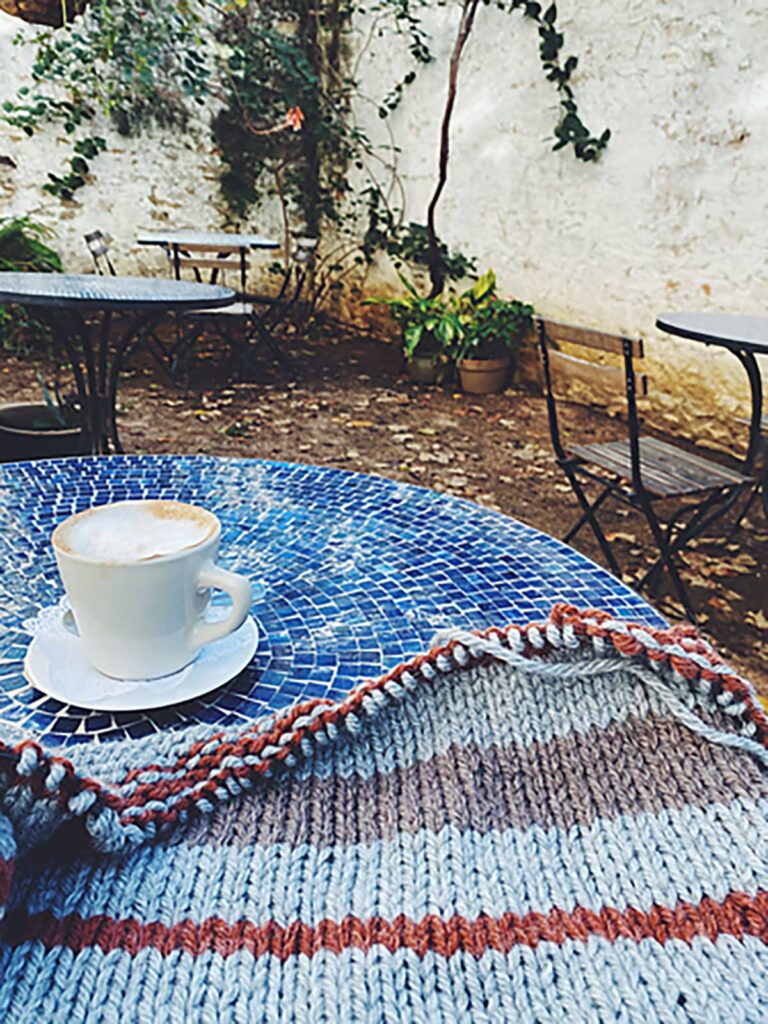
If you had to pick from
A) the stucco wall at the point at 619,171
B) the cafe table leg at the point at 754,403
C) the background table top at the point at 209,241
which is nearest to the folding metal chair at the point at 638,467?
the cafe table leg at the point at 754,403

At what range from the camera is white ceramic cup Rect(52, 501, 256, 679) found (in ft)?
2.00

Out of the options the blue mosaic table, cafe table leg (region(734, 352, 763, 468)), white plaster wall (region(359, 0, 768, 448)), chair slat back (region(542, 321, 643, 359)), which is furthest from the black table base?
white plaster wall (region(359, 0, 768, 448))

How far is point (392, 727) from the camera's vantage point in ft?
1.75

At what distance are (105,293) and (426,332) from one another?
353 cm

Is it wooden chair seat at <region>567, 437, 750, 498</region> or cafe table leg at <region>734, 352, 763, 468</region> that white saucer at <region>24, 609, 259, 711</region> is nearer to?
wooden chair seat at <region>567, 437, 750, 498</region>

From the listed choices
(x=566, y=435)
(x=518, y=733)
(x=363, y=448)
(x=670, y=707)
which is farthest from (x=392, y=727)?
(x=566, y=435)

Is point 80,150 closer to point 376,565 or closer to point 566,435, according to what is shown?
point 566,435

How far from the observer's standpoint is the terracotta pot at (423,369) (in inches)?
229

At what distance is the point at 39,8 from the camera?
2.73 meters

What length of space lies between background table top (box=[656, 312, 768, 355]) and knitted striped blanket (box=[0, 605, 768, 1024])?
2.42 metres

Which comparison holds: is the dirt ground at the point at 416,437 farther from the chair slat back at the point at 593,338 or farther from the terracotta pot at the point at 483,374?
Result: the chair slat back at the point at 593,338

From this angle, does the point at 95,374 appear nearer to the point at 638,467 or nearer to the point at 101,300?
the point at 101,300

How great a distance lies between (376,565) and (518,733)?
1.36 ft

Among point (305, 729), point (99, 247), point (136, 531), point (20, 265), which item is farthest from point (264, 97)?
point (305, 729)
